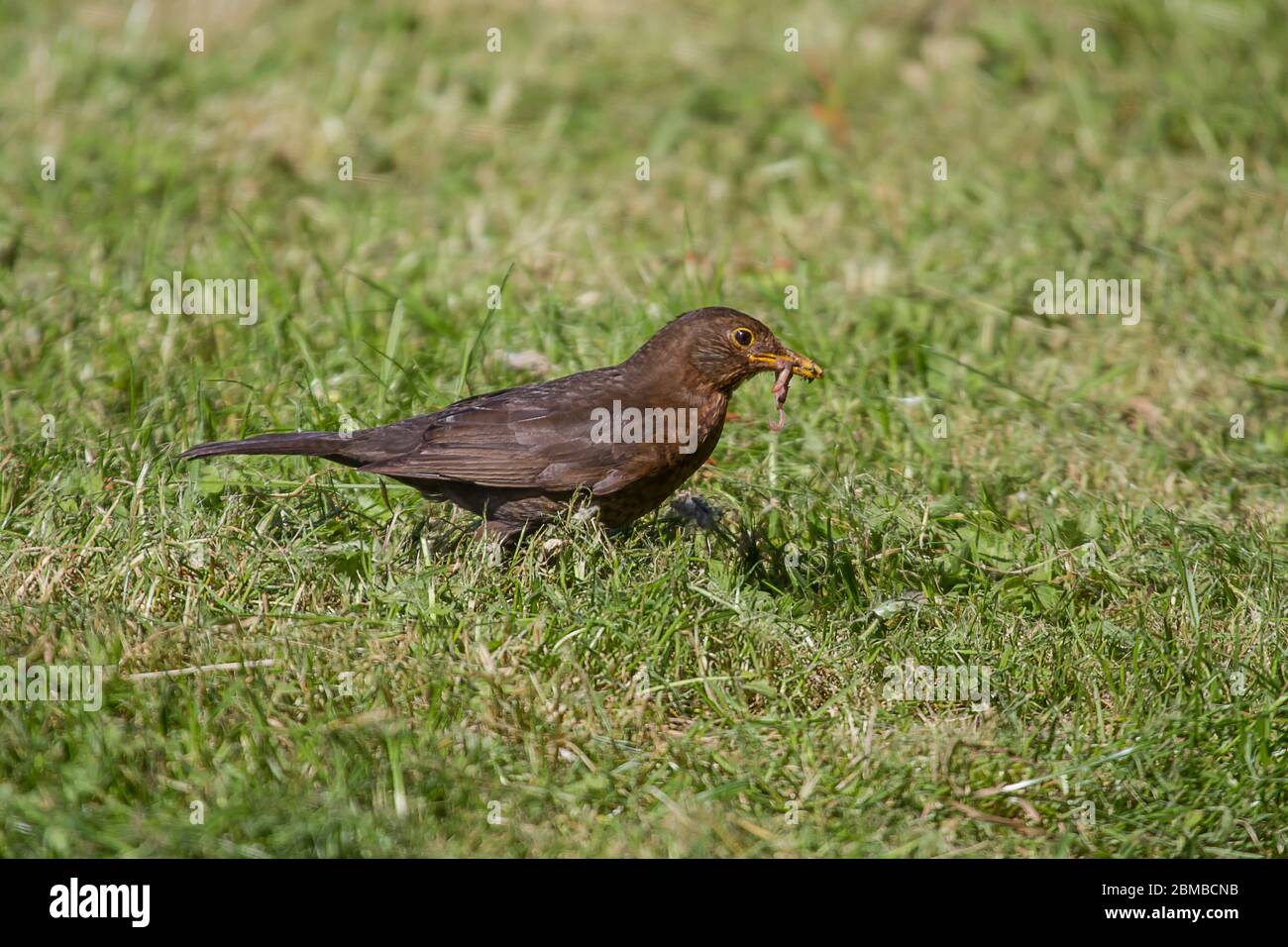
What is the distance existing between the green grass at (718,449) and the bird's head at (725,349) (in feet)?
1.57

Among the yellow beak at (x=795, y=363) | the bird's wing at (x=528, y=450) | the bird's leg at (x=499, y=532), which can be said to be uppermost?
the yellow beak at (x=795, y=363)

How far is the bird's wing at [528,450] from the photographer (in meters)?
4.54

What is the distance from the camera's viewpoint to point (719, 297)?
6.15 m

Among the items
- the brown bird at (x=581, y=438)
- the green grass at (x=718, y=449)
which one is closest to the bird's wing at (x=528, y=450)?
the brown bird at (x=581, y=438)

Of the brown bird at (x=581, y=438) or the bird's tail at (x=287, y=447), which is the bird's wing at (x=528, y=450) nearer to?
the brown bird at (x=581, y=438)

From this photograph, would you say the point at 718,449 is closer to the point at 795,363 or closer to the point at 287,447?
the point at 795,363

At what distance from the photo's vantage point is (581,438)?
4602 millimetres

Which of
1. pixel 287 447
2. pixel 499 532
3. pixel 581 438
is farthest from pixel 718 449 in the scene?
pixel 287 447

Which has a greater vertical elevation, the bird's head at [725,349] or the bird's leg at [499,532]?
the bird's head at [725,349]

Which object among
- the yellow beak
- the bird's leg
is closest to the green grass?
the bird's leg

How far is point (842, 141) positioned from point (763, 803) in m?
4.80
